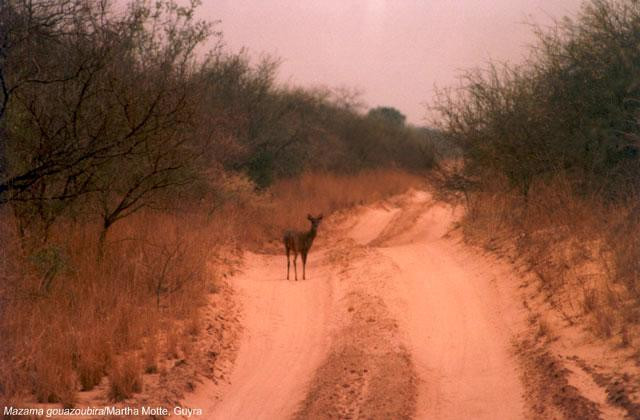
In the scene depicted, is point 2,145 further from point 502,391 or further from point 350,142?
point 350,142

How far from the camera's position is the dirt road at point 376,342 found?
646cm

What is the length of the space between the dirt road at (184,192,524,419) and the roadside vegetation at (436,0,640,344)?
3.56 feet

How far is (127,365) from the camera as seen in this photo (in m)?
6.29

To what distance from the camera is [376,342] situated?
830 centimetres

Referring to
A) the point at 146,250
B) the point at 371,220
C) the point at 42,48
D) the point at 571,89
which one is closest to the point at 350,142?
the point at 371,220

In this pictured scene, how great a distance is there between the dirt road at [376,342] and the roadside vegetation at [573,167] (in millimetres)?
1084

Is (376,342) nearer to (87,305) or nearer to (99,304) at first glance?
(99,304)

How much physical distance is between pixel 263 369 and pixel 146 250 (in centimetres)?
411

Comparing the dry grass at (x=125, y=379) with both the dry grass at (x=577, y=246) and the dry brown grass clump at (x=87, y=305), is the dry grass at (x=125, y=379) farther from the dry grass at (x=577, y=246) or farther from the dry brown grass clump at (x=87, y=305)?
the dry grass at (x=577, y=246)

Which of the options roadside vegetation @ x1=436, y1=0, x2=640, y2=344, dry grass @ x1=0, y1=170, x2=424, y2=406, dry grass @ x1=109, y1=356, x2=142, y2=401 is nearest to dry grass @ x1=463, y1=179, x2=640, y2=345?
roadside vegetation @ x1=436, y1=0, x2=640, y2=344

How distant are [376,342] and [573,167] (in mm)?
7796

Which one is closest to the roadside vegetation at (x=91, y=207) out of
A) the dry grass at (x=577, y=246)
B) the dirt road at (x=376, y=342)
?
the dirt road at (x=376, y=342)

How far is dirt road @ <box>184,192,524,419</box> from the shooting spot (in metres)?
6.46

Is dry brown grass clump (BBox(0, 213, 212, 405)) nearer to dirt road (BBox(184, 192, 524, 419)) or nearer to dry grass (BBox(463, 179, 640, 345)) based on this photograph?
dirt road (BBox(184, 192, 524, 419))
